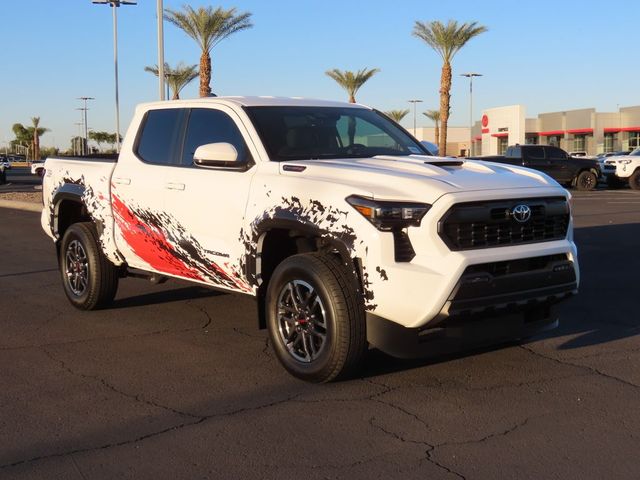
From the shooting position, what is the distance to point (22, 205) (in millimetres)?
22891

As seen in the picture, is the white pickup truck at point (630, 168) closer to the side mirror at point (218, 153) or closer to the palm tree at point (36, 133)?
the side mirror at point (218, 153)

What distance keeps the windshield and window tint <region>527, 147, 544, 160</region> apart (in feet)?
75.9

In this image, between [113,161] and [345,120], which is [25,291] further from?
[345,120]

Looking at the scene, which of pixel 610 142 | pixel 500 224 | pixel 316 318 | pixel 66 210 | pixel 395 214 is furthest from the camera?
pixel 610 142

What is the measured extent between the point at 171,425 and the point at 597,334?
12.4 ft

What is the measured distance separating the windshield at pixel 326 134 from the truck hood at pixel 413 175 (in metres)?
0.30

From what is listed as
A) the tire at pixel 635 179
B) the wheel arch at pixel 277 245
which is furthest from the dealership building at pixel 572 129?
the wheel arch at pixel 277 245

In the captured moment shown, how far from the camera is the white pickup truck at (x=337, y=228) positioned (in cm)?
460

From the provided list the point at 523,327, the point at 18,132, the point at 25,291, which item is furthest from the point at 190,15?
the point at 18,132

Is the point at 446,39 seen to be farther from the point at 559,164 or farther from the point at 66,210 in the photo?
the point at 66,210

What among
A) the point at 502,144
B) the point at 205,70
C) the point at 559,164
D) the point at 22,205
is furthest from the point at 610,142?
the point at 22,205

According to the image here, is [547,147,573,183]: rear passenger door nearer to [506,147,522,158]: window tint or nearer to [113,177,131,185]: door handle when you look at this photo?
[506,147,522,158]: window tint

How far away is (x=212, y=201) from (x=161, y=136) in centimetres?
123

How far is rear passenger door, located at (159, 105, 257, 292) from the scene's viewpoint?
5613 mm
